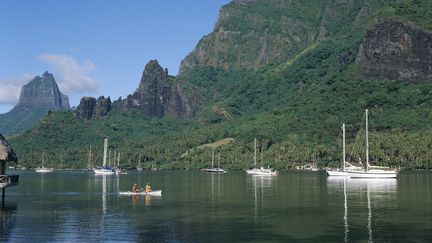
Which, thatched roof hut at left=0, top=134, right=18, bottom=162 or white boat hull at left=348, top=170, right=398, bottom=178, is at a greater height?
thatched roof hut at left=0, top=134, right=18, bottom=162

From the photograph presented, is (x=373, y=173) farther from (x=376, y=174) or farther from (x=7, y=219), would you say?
(x=7, y=219)

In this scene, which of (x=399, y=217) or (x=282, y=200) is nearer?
(x=399, y=217)

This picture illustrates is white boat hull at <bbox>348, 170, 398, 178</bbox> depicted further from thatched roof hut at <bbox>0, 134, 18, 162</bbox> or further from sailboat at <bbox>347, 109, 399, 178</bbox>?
thatched roof hut at <bbox>0, 134, 18, 162</bbox>

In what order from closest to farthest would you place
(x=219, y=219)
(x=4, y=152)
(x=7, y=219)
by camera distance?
(x=219, y=219), (x=7, y=219), (x=4, y=152)

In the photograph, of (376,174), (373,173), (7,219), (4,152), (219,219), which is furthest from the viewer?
(373,173)

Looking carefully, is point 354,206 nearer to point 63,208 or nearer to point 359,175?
point 63,208

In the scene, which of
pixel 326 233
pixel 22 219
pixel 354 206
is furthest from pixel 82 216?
pixel 354 206

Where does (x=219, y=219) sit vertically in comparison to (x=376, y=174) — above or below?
below

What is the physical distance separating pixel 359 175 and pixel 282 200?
258 ft

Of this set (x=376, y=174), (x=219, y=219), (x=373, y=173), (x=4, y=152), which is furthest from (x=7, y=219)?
(x=373, y=173)

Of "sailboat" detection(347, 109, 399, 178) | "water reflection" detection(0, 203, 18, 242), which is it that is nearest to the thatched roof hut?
"water reflection" detection(0, 203, 18, 242)

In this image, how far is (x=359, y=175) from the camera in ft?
520

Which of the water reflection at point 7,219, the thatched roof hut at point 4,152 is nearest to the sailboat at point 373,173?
the water reflection at point 7,219

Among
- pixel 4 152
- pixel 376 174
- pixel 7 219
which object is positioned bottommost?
pixel 7 219
